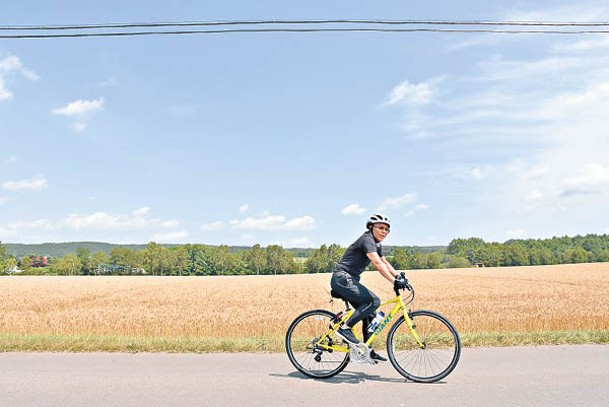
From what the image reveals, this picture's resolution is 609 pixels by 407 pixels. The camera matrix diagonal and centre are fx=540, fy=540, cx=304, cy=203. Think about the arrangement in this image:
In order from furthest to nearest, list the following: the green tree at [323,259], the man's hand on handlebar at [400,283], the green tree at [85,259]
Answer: the green tree at [85,259] → the green tree at [323,259] → the man's hand on handlebar at [400,283]

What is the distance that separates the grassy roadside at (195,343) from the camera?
26.9 ft

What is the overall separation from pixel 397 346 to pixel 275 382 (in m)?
1.56

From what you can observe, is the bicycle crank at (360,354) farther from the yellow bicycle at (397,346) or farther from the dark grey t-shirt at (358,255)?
the dark grey t-shirt at (358,255)

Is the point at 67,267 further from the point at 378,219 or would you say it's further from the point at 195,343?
the point at 378,219

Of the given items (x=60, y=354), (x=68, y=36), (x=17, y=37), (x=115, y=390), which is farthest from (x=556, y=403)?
(x=17, y=37)

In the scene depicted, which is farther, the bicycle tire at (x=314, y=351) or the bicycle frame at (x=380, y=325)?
the bicycle tire at (x=314, y=351)

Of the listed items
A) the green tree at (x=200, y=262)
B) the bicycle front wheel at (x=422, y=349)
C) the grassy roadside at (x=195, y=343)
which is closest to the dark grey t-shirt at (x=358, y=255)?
the bicycle front wheel at (x=422, y=349)

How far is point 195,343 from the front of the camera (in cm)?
838

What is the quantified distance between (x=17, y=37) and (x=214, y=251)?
117 metres

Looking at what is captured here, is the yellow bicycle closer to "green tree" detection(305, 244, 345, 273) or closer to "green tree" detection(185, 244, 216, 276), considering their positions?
"green tree" detection(305, 244, 345, 273)

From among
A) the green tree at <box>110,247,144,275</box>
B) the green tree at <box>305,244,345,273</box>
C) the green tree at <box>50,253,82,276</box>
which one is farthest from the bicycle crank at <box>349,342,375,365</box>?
the green tree at <box>50,253,82,276</box>

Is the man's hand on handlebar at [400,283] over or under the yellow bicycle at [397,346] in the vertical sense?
over

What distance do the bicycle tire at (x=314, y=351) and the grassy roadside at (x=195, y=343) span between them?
3.64 feet

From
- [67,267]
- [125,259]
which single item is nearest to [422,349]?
[125,259]
